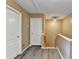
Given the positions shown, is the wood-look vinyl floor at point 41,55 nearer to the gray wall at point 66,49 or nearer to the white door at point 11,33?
the white door at point 11,33

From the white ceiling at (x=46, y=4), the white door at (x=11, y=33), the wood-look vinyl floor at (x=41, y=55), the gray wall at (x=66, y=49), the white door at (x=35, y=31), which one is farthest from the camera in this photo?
the white door at (x=35, y=31)

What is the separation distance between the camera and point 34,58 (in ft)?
16.2

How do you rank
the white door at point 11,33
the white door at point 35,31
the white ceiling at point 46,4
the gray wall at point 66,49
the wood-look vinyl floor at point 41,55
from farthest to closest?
the white door at point 35,31, the wood-look vinyl floor at point 41,55, the white ceiling at point 46,4, the white door at point 11,33, the gray wall at point 66,49

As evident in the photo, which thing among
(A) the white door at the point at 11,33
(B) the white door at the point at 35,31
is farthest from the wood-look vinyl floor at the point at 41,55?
(B) the white door at the point at 35,31

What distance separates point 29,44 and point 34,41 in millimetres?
418

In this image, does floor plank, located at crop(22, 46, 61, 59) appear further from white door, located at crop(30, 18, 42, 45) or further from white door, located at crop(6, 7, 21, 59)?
white door, located at crop(30, 18, 42, 45)

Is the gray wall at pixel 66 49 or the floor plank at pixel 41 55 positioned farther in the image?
the floor plank at pixel 41 55

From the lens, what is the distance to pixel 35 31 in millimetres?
8023

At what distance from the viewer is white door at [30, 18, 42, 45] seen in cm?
798

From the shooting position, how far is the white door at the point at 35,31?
798 cm

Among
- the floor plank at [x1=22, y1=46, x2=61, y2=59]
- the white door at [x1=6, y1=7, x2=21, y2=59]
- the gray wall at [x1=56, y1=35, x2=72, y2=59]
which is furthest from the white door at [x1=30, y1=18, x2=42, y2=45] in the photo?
the gray wall at [x1=56, y1=35, x2=72, y2=59]
